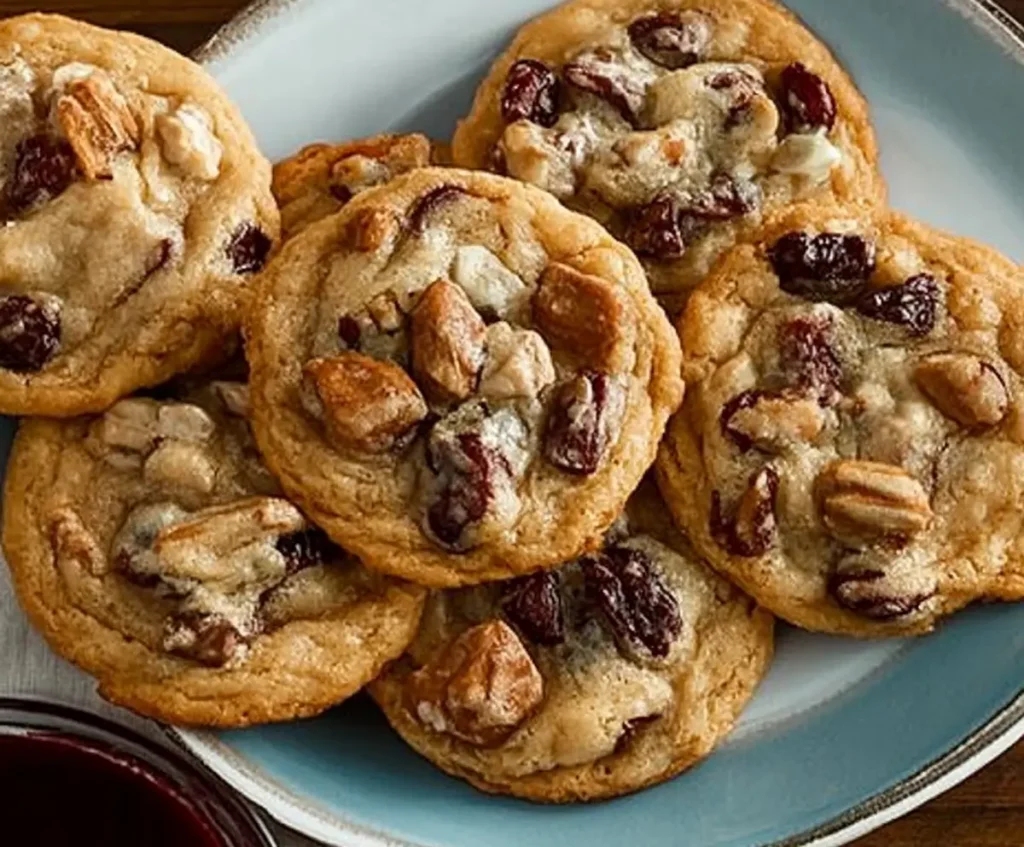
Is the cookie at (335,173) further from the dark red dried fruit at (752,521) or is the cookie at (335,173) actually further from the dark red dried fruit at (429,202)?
the dark red dried fruit at (752,521)

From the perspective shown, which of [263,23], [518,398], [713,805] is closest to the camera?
[518,398]

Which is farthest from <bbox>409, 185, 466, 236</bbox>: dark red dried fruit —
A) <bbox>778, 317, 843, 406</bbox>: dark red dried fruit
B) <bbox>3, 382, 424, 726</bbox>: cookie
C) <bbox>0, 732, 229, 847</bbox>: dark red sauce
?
<bbox>0, 732, 229, 847</bbox>: dark red sauce

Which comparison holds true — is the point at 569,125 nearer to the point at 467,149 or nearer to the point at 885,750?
the point at 467,149

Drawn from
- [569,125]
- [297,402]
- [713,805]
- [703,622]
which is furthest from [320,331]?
[713,805]

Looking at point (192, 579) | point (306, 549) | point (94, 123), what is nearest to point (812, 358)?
point (306, 549)

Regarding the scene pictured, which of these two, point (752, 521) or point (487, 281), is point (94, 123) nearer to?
point (487, 281)

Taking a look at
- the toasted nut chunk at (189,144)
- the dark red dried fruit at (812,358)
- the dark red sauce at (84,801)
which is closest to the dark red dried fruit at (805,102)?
the dark red dried fruit at (812,358)
